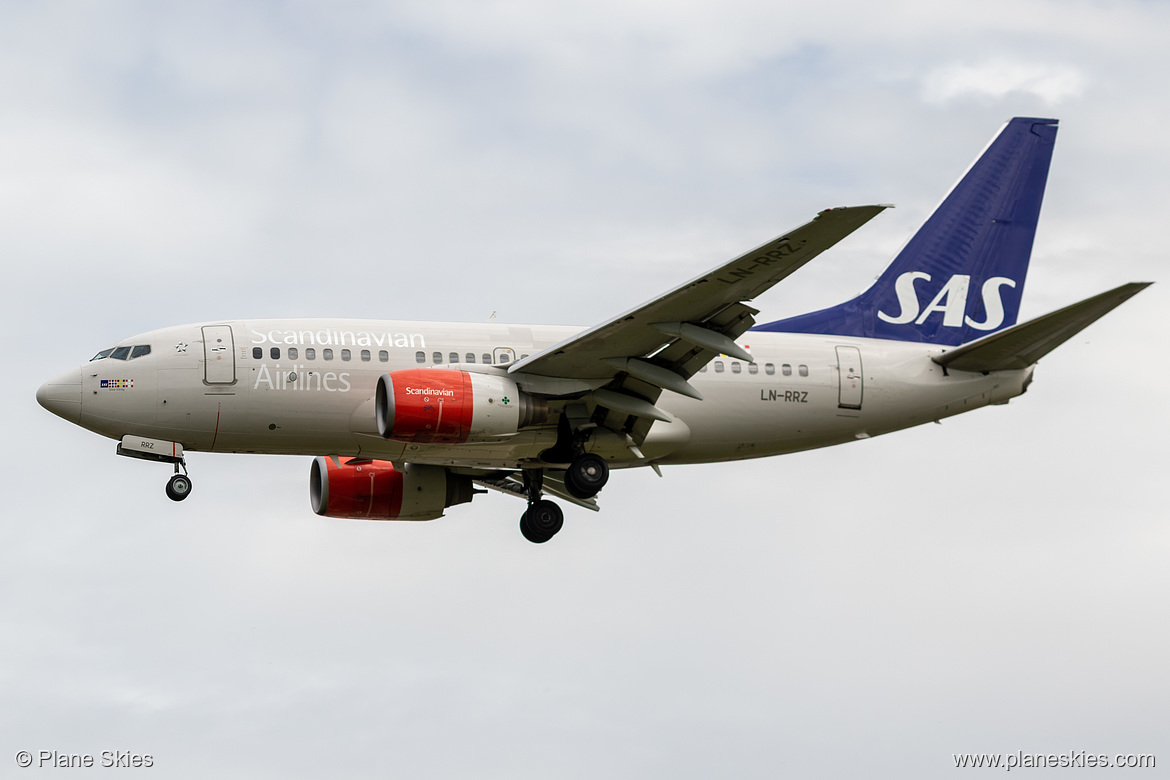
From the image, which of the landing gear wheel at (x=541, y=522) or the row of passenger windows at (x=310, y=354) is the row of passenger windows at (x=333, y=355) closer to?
the row of passenger windows at (x=310, y=354)

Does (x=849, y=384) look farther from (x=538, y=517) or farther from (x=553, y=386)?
(x=538, y=517)

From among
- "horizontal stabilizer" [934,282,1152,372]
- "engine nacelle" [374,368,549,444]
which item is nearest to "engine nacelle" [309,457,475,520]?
"engine nacelle" [374,368,549,444]

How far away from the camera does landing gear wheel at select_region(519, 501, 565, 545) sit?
1264 inches

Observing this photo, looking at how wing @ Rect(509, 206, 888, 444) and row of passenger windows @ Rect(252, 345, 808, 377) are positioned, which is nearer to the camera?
wing @ Rect(509, 206, 888, 444)

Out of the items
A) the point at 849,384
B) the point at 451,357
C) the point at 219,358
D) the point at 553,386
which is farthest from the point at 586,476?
the point at 219,358

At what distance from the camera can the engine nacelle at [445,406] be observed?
2639cm

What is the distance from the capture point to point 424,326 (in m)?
29.4

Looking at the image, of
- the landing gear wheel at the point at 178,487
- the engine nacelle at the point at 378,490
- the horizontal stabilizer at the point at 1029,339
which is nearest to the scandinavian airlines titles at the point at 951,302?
the horizontal stabilizer at the point at 1029,339

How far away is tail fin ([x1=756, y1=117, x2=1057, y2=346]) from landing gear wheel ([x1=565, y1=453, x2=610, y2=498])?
5568mm

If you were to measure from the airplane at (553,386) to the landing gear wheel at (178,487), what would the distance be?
29mm

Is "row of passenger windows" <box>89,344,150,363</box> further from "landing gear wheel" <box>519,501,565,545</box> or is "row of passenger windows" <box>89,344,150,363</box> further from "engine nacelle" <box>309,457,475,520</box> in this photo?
"landing gear wheel" <box>519,501,565,545</box>

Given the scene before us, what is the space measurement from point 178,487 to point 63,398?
9.17 ft

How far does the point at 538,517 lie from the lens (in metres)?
32.1

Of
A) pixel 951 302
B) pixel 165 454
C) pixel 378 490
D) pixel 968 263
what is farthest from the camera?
pixel 968 263
